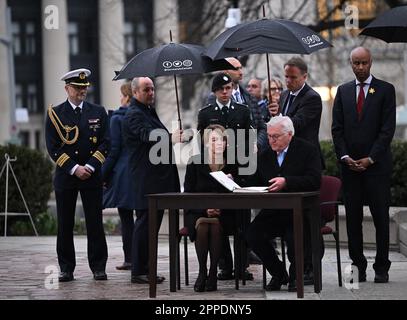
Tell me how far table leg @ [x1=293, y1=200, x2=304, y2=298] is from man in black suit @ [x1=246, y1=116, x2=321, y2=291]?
1.32ft

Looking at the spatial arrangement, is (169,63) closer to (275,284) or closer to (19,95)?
(275,284)

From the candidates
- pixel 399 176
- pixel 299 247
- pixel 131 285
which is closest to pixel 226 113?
pixel 131 285

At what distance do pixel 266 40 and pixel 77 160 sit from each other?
2427 millimetres

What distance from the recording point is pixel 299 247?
11.3 metres

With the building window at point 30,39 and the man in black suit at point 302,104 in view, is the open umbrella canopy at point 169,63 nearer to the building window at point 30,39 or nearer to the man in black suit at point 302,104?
the man in black suit at point 302,104

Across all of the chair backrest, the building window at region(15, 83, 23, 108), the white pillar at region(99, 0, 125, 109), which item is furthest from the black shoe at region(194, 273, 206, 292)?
the building window at region(15, 83, 23, 108)

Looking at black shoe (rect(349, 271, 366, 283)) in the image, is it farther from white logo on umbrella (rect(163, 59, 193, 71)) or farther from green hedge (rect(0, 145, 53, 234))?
green hedge (rect(0, 145, 53, 234))

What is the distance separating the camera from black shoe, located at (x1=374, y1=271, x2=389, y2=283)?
1246 cm

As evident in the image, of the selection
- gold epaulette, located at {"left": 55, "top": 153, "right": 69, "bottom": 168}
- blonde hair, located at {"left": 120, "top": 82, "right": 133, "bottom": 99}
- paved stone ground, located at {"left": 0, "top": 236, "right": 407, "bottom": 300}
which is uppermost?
blonde hair, located at {"left": 120, "top": 82, "right": 133, "bottom": 99}

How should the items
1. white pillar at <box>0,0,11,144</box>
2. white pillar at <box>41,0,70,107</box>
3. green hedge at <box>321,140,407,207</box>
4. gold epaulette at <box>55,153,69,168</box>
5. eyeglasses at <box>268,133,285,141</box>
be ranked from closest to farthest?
eyeglasses at <box>268,133,285,141</box> → gold epaulette at <box>55,153,69,168</box> → green hedge at <box>321,140,407,207</box> → white pillar at <box>0,0,11,144</box> → white pillar at <box>41,0,70,107</box>

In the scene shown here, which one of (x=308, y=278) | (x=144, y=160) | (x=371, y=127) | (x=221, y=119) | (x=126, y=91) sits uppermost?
(x=126, y=91)

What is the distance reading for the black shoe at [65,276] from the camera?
43.2 feet

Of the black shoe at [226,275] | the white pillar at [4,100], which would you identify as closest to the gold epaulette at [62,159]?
the black shoe at [226,275]

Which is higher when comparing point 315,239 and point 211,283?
point 315,239
